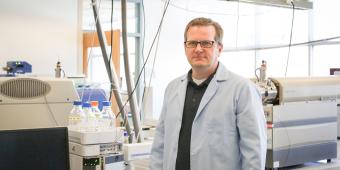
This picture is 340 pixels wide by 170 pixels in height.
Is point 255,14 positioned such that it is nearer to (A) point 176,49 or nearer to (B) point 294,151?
(A) point 176,49

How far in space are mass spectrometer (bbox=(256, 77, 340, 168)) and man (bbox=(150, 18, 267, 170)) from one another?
108cm

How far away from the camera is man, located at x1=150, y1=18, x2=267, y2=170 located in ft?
5.11

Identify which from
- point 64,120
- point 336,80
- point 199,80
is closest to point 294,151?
point 336,80

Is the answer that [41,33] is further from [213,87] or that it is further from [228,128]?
[228,128]

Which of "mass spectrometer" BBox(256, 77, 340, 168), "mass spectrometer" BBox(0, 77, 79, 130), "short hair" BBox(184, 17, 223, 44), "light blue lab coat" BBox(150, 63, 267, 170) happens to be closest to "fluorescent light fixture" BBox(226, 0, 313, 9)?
"mass spectrometer" BBox(256, 77, 340, 168)

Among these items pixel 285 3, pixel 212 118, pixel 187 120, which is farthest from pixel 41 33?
pixel 212 118

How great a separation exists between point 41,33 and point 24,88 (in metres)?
3.98

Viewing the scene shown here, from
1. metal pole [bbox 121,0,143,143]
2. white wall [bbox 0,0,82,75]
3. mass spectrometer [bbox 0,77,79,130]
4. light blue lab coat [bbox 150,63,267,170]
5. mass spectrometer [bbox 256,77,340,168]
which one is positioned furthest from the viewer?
white wall [bbox 0,0,82,75]

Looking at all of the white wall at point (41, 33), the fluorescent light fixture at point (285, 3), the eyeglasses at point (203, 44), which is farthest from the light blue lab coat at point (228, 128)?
the white wall at point (41, 33)

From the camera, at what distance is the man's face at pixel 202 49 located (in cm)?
159

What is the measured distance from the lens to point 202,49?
5.20ft

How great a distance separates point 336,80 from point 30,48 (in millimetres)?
Answer: 3999

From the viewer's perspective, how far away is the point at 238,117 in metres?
1.57

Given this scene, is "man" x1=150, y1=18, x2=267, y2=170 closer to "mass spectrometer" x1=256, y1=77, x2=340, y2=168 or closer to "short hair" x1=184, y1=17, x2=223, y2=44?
"short hair" x1=184, y1=17, x2=223, y2=44
